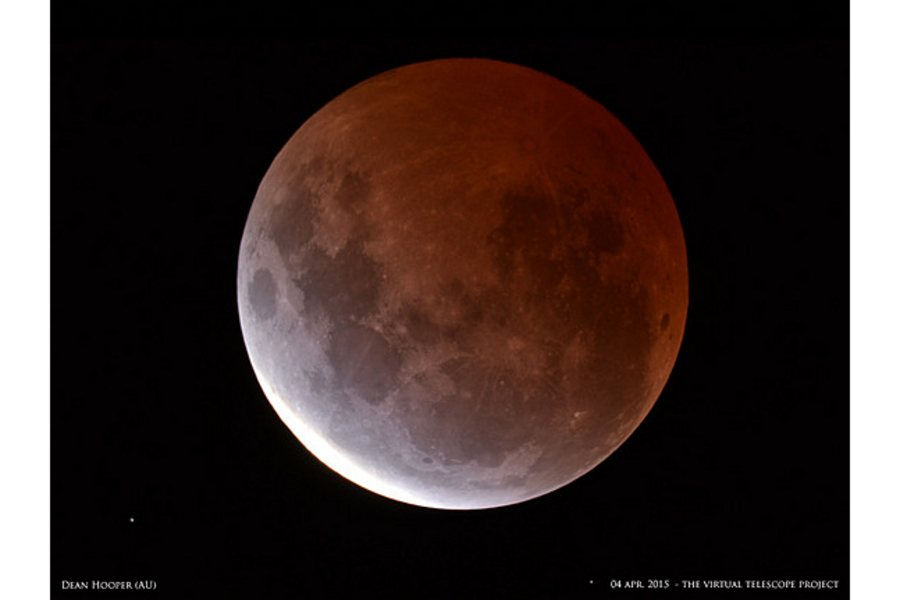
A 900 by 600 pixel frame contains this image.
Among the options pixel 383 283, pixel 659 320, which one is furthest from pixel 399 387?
pixel 659 320

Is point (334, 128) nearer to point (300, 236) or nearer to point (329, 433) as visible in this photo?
point (300, 236)

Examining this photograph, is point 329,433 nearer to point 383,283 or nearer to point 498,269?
point 383,283

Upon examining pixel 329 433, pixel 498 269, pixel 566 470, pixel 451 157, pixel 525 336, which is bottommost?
pixel 566 470

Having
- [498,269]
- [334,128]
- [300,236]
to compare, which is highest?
[334,128]

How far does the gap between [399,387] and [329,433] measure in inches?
25.1

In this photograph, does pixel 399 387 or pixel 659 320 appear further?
pixel 659 320

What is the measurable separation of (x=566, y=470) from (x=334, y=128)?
239 cm

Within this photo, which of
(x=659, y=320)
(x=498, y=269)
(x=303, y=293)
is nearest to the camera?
(x=498, y=269)

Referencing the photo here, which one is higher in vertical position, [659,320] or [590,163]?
[590,163]

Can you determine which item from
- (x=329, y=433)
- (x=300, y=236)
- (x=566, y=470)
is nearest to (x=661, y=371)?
(x=566, y=470)

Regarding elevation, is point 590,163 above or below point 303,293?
above

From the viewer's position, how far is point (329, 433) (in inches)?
145

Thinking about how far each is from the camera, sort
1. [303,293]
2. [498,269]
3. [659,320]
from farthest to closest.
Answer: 1. [659,320]
2. [303,293]
3. [498,269]

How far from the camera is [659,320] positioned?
12.1ft
